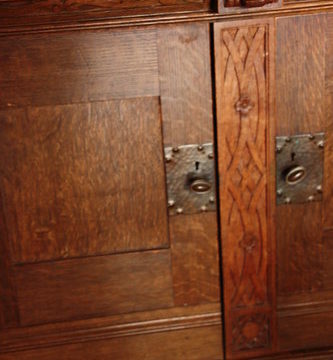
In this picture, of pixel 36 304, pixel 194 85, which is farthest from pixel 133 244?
pixel 194 85

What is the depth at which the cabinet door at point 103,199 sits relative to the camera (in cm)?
118

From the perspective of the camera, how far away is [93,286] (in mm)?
1322

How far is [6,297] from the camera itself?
1308mm

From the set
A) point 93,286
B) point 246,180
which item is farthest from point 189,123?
point 93,286

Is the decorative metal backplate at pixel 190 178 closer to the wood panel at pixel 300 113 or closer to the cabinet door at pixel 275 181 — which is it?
the cabinet door at pixel 275 181

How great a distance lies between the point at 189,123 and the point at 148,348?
57 cm

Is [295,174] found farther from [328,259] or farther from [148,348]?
[148,348]

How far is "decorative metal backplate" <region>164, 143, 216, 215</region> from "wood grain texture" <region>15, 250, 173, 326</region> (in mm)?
130

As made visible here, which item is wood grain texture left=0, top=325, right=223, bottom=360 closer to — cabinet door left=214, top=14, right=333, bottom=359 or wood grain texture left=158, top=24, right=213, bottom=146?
cabinet door left=214, top=14, right=333, bottom=359

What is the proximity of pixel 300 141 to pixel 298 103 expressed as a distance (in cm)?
9

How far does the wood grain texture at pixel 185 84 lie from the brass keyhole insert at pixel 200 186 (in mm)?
90

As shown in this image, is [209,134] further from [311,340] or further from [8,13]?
[311,340]

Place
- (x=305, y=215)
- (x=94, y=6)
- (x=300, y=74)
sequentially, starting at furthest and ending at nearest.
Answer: (x=305, y=215), (x=300, y=74), (x=94, y=6)

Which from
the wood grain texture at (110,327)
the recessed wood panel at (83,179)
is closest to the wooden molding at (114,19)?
the recessed wood panel at (83,179)
